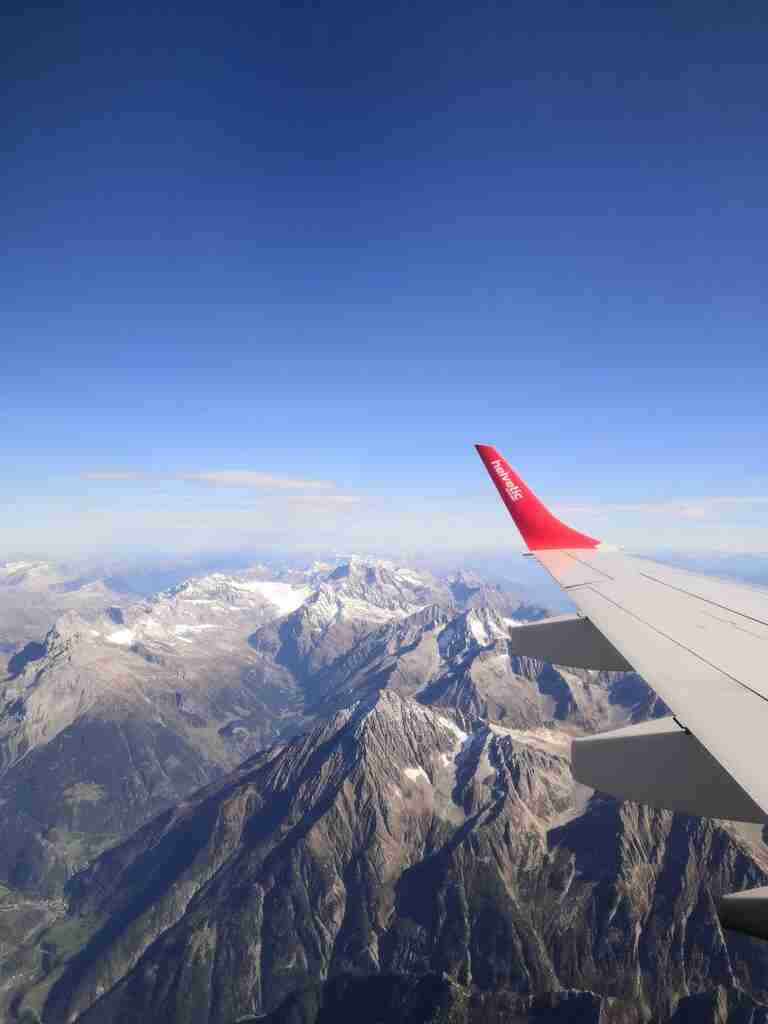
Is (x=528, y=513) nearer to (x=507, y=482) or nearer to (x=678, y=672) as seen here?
(x=507, y=482)

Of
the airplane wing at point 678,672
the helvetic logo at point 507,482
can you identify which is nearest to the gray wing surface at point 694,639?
the airplane wing at point 678,672

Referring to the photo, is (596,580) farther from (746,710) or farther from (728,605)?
(746,710)

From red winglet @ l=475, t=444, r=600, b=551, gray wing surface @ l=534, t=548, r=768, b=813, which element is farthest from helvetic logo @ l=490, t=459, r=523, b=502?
gray wing surface @ l=534, t=548, r=768, b=813

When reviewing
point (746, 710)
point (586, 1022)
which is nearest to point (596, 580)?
point (746, 710)

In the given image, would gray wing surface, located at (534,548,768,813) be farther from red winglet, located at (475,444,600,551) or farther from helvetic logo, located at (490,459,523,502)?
helvetic logo, located at (490,459,523,502)

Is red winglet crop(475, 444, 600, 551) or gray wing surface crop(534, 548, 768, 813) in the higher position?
red winglet crop(475, 444, 600, 551)

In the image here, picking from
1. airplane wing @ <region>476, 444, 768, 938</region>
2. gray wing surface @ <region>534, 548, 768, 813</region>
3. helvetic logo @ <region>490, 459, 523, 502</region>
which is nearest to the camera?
airplane wing @ <region>476, 444, 768, 938</region>

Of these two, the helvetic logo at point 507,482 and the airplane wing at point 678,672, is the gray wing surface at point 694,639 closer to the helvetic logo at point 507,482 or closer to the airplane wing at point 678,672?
the airplane wing at point 678,672

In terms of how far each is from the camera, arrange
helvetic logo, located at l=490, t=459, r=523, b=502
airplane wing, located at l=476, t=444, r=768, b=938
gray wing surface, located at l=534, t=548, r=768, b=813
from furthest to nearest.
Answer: helvetic logo, located at l=490, t=459, r=523, b=502 → gray wing surface, located at l=534, t=548, r=768, b=813 → airplane wing, located at l=476, t=444, r=768, b=938

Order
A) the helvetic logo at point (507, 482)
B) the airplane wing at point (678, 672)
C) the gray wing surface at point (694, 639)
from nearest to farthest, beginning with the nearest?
the airplane wing at point (678, 672) < the gray wing surface at point (694, 639) < the helvetic logo at point (507, 482)
